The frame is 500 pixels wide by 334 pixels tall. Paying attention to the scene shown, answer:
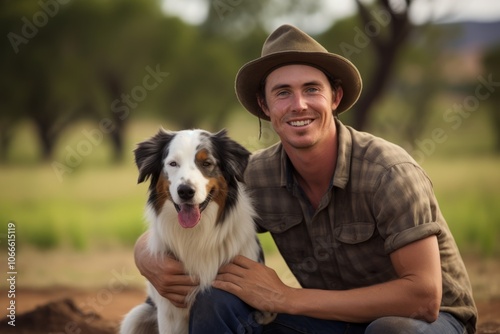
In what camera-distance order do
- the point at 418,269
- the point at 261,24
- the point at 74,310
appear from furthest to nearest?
the point at 261,24 < the point at 74,310 < the point at 418,269

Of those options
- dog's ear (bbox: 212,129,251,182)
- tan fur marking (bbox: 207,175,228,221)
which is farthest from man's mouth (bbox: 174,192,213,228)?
dog's ear (bbox: 212,129,251,182)

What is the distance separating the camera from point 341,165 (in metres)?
3.15

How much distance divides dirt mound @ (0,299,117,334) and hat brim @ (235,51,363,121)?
94.3 inches

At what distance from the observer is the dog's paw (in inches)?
124

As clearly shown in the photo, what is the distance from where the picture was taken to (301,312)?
3.00 meters

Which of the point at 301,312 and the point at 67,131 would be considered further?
the point at 67,131

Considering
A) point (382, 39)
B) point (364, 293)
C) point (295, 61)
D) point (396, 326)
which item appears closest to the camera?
point (396, 326)

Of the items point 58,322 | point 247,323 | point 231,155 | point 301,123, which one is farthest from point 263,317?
point 58,322

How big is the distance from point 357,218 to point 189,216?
888mm

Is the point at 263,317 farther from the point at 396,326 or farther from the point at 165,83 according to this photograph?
the point at 165,83

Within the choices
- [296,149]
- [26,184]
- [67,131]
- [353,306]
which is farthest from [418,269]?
[67,131]

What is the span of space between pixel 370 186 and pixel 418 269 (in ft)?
1.57

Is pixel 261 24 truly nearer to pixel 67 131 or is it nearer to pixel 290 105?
pixel 67 131

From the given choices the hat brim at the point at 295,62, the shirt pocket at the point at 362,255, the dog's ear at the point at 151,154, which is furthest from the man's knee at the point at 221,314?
the hat brim at the point at 295,62
